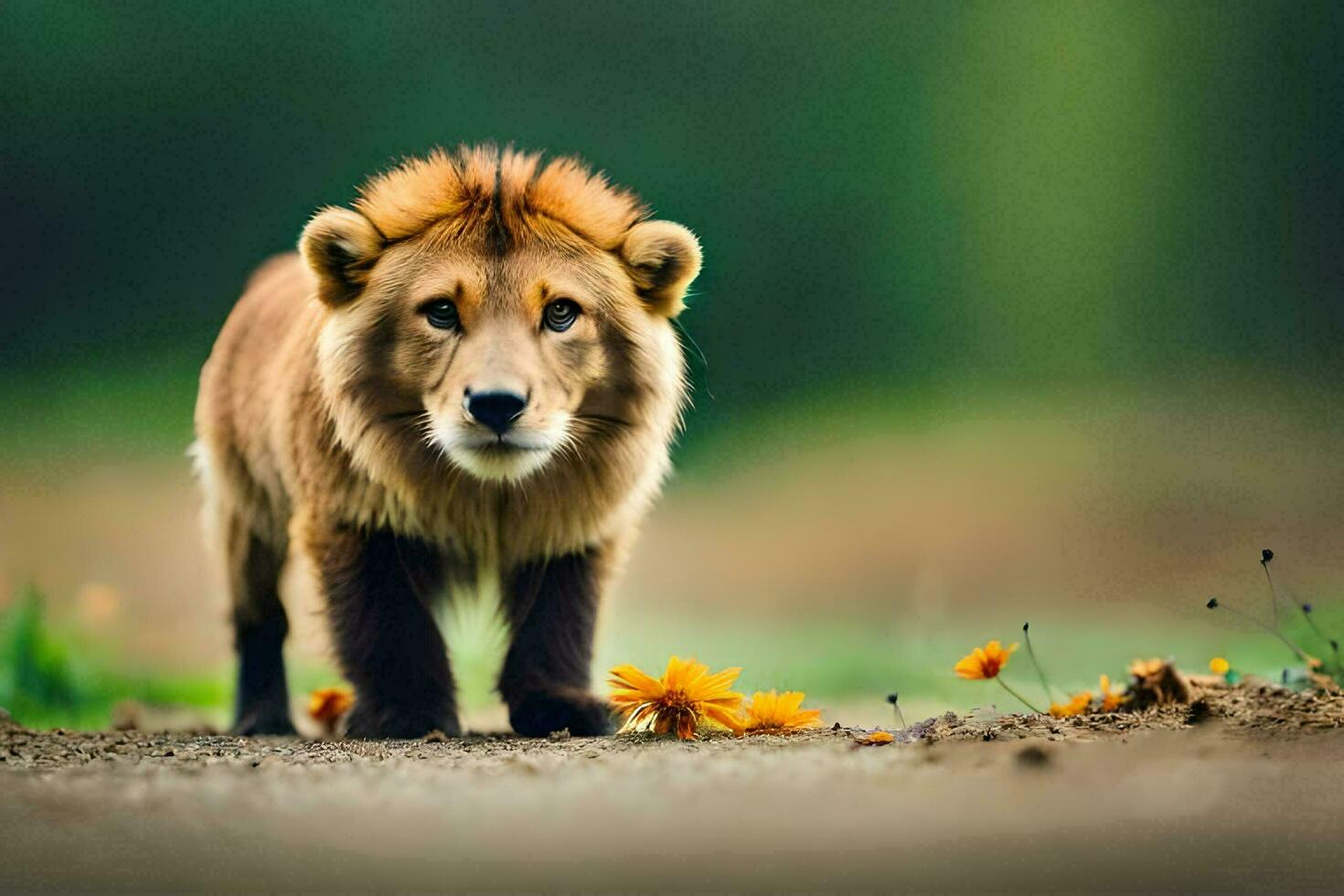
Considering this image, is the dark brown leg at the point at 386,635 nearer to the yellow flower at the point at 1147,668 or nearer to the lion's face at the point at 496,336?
the lion's face at the point at 496,336

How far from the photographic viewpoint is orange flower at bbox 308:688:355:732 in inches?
151

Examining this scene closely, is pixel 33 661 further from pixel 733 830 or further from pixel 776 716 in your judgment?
pixel 733 830

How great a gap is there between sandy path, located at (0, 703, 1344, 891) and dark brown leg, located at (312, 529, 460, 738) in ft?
3.75

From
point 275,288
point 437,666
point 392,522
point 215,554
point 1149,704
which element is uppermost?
point 275,288

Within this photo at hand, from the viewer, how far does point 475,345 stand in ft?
9.94

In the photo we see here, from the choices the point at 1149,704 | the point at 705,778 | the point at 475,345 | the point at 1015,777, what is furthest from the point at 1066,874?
the point at 475,345

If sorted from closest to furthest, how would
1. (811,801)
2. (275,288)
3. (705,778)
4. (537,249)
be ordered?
1. (811,801)
2. (705,778)
3. (537,249)
4. (275,288)

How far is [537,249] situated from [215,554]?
170 cm

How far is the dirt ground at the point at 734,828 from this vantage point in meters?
1.79

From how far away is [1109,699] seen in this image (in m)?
3.12

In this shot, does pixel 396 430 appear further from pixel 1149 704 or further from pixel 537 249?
pixel 1149 704

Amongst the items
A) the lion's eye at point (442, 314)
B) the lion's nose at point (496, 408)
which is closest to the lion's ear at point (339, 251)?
the lion's eye at point (442, 314)

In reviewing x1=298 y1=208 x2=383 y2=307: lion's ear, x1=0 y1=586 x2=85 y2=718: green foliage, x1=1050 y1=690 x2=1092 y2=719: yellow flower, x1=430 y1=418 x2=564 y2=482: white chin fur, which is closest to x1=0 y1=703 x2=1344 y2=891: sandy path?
x1=1050 y1=690 x2=1092 y2=719: yellow flower

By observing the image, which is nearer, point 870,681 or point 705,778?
point 705,778
